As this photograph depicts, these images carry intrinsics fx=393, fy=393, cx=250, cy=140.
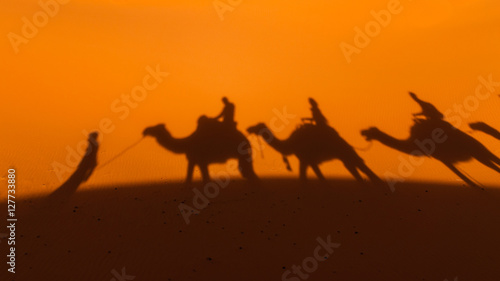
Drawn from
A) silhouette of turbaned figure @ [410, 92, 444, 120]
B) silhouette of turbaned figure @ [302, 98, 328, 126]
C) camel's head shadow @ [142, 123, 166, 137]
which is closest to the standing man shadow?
camel's head shadow @ [142, 123, 166, 137]

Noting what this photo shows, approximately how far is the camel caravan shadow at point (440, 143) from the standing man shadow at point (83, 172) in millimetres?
6653

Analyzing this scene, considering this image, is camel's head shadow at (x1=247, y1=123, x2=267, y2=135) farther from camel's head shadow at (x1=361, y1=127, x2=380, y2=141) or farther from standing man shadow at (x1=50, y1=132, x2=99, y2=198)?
standing man shadow at (x1=50, y1=132, x2=99, y2=198)

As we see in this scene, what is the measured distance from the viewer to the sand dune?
5.79m

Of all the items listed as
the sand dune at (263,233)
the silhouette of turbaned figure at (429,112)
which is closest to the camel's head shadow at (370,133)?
the silhouette of turbaned figure at (429,112)

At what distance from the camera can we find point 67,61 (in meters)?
12.3

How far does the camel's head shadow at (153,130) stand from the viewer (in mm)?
9875

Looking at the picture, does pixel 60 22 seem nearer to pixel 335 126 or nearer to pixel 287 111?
pixel 287 111

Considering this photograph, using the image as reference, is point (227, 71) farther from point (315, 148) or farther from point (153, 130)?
point (315, 148)

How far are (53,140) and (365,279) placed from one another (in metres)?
7.54

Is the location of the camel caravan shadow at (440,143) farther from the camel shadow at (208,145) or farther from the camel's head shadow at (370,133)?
the camel shadow at (208,145)

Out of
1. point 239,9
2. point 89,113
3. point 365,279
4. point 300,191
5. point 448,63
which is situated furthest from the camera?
point 239,9

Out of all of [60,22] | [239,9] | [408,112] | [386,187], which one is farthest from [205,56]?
[386,187]

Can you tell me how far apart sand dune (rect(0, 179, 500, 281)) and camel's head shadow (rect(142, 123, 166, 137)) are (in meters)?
2.30

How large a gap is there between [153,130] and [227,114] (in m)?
2.03
